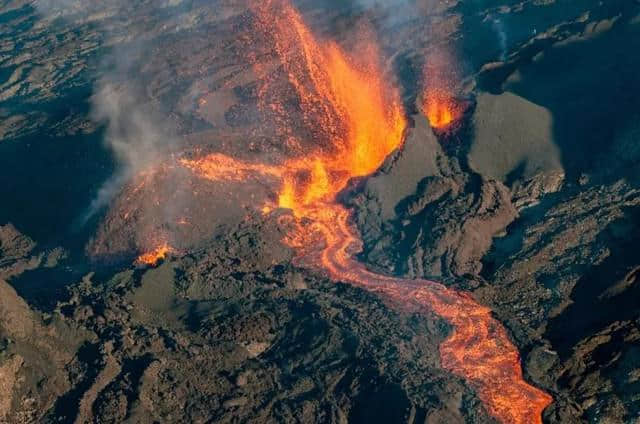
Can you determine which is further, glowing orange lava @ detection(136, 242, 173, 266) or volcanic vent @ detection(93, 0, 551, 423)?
glowing orange lava @ detection(136, 242, 173, 266)

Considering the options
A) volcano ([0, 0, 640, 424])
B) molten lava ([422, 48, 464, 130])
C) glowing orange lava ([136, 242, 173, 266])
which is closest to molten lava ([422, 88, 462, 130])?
molten lava ([422, 48, 464, 130])

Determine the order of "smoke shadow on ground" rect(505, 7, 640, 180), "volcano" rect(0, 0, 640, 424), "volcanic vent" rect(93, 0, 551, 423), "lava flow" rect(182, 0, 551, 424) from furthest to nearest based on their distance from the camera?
"smoke shadow on ground" rect(505, 7, 640, 180) < "volcanic vent" rect(93, 0, 551, 423) < "lava flow" rect(182, 0, 551, 424) < "volcano" rect(0, 0, 640, 424)

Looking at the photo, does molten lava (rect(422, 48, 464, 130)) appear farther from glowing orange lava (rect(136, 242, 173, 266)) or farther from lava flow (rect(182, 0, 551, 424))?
glowing orange lava (rect(136, 242, 173, 266))

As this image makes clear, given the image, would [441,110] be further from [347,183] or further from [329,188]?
[329,188]

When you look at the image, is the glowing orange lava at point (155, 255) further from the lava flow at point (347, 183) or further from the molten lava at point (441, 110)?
the molten lava at point (441, 110)

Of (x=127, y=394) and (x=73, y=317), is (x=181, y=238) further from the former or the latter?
(x=127, y=394)

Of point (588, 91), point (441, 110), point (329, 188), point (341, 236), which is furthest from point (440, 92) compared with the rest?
point (341, 236)

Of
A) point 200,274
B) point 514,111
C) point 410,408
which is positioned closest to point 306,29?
point 514,111
